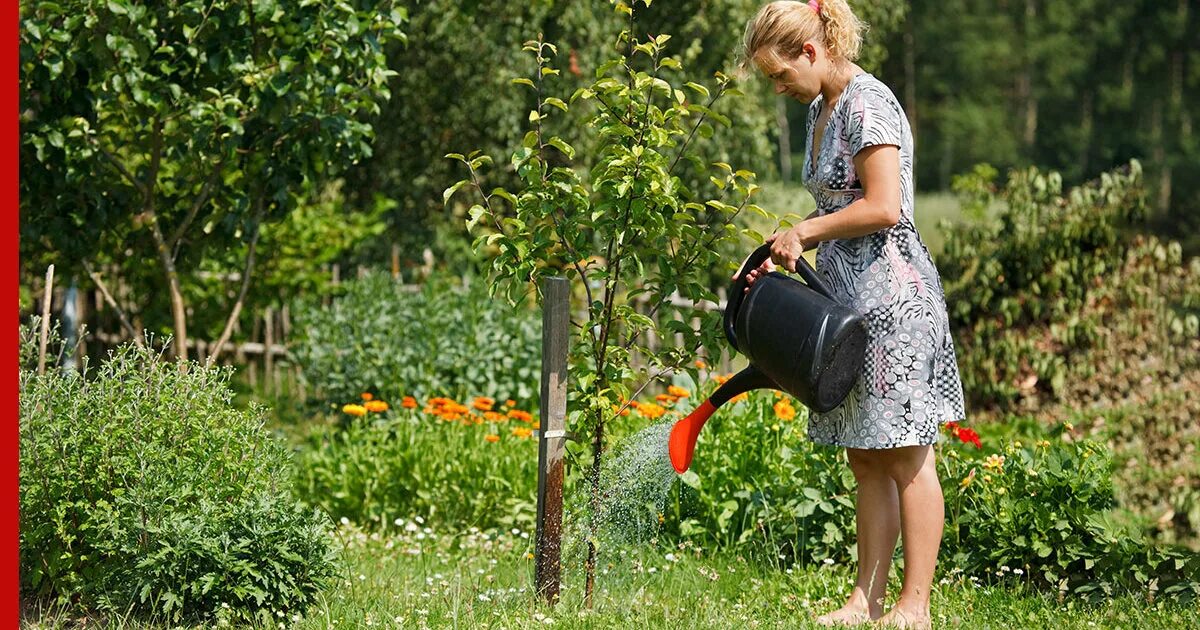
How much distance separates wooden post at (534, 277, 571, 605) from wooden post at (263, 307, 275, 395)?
4.83 m

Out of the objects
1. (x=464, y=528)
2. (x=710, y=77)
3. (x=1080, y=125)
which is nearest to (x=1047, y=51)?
(x=1080, y=125)

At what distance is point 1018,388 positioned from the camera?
238 inches

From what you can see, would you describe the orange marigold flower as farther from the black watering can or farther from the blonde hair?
the blonde hair

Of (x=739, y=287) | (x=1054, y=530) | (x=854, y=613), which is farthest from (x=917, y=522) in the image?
(x=1054, y=530)

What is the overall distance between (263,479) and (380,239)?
5.61 m

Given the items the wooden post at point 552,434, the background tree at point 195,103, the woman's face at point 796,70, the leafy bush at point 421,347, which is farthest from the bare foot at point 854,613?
the leafy bush at point 421,347

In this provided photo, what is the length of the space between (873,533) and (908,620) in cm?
21

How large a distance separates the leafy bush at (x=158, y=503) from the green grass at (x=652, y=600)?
10 centimetres

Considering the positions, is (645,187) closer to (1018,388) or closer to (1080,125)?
(1018,388)

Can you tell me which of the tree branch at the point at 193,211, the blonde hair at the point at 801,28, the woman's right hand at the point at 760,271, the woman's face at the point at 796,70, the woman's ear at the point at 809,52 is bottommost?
the woman's right hand at the point at 760,271

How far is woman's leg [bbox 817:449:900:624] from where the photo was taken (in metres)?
2.88

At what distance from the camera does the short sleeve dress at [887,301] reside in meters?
2.70

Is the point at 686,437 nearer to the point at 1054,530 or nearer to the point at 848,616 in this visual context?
the point at 848,616

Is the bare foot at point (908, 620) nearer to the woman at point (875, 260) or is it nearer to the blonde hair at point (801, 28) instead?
the woman at point (875, 260)
